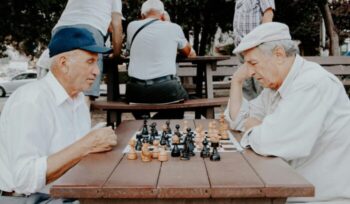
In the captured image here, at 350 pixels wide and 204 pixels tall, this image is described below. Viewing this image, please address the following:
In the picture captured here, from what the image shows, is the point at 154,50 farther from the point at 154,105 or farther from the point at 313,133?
the point at 313,133

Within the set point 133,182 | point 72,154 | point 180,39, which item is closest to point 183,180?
point 133,182

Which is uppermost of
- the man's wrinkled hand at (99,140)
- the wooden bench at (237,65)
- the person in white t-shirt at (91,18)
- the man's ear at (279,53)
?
the person in white t-shirt at (91,18)

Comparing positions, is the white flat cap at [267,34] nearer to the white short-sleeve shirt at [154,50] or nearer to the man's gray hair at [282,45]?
the man's gray hair at [282,45]

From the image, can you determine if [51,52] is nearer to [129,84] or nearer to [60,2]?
[129,84]

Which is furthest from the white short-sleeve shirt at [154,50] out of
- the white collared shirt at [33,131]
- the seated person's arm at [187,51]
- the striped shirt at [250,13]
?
the white collared shirt at [33,131]

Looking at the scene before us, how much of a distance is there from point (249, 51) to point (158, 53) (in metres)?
2.89

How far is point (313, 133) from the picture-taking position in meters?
2.25

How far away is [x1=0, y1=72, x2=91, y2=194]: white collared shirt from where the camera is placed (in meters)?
2.22

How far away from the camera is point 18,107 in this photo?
2324mm

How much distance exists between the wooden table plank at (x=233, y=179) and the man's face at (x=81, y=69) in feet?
2.81

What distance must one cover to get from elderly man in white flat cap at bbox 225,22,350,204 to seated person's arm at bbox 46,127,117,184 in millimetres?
725

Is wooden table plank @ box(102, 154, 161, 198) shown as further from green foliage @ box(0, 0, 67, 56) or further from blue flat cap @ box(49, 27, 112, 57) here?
green foliage @ box(0, 0, 67, 56)

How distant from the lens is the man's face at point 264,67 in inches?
101

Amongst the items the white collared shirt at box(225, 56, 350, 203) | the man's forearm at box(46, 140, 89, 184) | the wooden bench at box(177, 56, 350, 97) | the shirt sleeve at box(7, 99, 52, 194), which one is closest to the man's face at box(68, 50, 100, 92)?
the shirt sleeve at box(7, 99, 52, 194)
